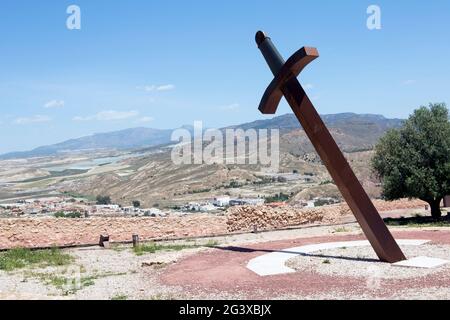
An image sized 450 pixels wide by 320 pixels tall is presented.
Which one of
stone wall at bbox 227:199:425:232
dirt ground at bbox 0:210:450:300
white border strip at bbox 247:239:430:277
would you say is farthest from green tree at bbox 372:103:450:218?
white border strip at bbox 247:239:430:277

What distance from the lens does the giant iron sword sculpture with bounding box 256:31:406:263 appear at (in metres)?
12.0

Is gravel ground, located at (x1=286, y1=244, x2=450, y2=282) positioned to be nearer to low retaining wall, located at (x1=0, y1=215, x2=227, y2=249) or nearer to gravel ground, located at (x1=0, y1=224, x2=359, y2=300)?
gravel ground, located at (x1=0, y1=224, x2=359, y2=300)

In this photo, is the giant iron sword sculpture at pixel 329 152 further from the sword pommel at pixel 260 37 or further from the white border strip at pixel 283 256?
the white border strip at pixel 283 256

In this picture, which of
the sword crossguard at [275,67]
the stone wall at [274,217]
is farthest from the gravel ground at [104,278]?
the stone wall at [274,217]

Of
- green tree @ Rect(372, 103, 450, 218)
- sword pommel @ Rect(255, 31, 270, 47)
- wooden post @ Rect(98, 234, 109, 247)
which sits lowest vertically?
wooden post @ Rect(98, 234, 109, 247)

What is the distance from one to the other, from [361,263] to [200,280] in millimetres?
4297

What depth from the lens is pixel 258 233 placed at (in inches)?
896

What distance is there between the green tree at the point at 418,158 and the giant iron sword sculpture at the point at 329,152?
12.0 meters

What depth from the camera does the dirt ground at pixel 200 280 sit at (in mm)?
9852

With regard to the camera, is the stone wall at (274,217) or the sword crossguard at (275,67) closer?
the sword crossguard at (275,67)

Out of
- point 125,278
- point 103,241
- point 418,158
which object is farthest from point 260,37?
point 418,158

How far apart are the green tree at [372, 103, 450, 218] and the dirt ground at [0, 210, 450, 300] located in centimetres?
569
